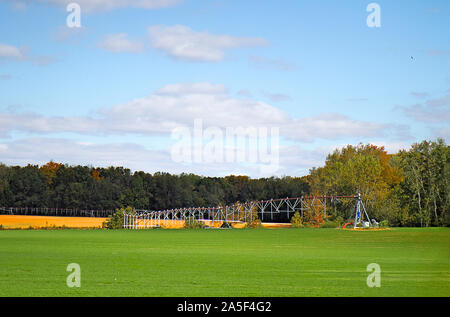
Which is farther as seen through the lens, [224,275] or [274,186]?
[274,186]

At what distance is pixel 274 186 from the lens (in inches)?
5458

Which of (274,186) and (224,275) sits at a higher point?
(274,186)

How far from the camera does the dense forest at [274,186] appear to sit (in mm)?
91250

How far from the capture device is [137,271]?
21328 millimetres

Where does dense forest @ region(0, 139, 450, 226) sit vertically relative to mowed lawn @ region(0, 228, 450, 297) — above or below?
above

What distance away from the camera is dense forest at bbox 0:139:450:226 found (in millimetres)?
91250

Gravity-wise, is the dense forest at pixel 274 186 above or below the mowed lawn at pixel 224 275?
above

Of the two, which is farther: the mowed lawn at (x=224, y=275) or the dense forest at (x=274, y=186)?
the dense forest at (x=274, y=186)

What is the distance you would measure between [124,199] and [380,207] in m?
67.3

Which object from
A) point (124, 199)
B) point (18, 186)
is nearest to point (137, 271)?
point (124, 199)

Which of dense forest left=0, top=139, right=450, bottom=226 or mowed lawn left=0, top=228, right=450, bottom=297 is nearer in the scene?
mowed lawn left=0, top=228, right=450, bottom=297
